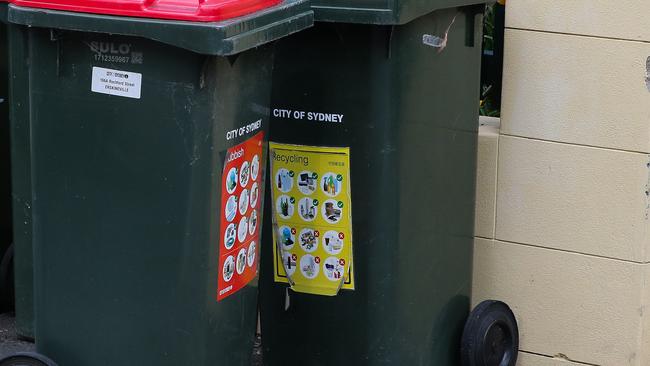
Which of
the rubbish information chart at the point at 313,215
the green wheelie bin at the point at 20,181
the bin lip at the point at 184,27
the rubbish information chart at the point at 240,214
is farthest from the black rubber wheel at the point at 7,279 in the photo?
the bin lip at the point at 184,27

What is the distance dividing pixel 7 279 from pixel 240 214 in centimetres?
186

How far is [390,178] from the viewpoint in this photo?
4.39 metres

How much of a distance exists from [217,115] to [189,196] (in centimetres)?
26

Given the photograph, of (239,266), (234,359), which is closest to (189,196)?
(239,266)

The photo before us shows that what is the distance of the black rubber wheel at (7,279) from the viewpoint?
5.48m

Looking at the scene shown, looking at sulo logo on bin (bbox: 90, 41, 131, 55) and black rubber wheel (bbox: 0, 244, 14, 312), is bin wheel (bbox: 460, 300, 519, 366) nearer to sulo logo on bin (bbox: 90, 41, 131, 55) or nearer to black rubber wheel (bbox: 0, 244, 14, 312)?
sulo logo on bin (bbox: 90, 41, 131, 55)

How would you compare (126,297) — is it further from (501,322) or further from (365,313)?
(501,322)

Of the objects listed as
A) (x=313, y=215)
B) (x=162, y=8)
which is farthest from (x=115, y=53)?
(x=313, y=215)

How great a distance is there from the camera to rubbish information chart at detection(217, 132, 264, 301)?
13.1 feet

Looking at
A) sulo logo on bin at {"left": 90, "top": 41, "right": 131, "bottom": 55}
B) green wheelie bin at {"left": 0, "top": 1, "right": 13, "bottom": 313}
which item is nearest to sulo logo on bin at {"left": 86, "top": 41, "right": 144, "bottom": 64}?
sulo logo on bin at {"left": 90, "top": 41, "right": 131, "bottom": 55}

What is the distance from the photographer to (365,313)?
4.54 metres

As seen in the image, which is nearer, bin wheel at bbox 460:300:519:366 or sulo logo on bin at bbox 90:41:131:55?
sulo logo on bin at bbox 90:41:131:55

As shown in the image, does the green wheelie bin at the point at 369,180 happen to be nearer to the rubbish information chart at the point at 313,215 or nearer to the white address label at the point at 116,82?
the rubbish information chart at the point at 313,215

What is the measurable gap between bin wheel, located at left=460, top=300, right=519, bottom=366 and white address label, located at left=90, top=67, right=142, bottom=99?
173 centimetres
